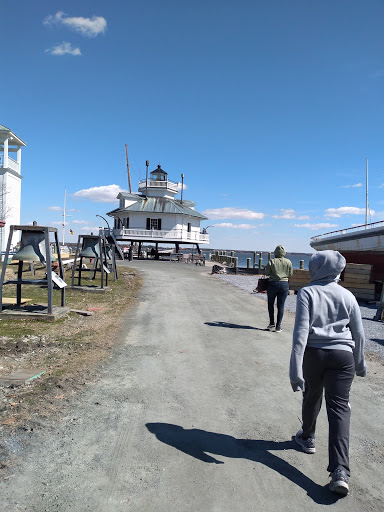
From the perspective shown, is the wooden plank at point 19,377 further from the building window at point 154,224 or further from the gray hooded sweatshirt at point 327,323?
the building window at point 154,224

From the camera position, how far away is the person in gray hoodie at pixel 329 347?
319 centimetres

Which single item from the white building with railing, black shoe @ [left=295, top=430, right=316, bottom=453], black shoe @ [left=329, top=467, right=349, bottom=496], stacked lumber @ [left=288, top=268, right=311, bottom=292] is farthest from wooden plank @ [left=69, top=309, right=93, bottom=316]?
the white building with railing

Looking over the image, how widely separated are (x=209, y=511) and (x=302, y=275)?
16.8m

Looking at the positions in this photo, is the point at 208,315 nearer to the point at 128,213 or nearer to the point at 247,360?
the point at 247,360

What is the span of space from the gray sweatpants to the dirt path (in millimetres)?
295

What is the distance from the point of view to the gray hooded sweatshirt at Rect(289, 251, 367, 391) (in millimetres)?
3271

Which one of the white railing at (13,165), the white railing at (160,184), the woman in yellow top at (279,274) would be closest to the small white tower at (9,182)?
the white railing at (13,165)

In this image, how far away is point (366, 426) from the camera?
420cm

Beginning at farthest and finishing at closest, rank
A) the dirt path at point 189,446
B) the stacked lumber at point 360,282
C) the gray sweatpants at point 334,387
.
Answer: the stacked lumber at point 360,282, the gray sweatpants at point 334,387, the dirt path at point 189,446

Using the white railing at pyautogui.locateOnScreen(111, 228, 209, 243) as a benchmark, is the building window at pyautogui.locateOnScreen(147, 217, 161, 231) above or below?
above

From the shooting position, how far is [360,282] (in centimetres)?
1619

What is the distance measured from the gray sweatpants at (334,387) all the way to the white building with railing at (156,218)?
42382 mm

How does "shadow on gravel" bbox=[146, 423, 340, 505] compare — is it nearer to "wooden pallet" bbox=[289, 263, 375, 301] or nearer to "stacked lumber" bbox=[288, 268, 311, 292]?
"wooden pallet" bbox=[289, 263, 375, 301]

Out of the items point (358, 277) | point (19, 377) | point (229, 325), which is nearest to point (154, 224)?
point (358, 277)
